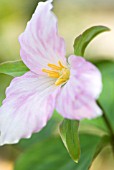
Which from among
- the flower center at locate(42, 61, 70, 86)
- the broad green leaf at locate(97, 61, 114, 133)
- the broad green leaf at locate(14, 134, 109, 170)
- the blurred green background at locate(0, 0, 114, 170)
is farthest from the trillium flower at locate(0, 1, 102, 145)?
the blurred green background at locate(0, 0, 114, 170)

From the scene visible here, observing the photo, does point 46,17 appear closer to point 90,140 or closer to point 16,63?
point 16,63

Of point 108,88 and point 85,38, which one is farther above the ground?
point 85,38

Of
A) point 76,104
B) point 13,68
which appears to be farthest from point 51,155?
point 76,104

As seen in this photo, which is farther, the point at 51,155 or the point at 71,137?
the point at 51,155

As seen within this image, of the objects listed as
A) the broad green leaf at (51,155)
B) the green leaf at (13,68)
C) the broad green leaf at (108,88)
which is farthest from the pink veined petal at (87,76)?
the broad green leaf at (108,88)

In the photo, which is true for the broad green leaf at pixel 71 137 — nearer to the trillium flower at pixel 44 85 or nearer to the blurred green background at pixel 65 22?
the trillium flower at pixel 44 85

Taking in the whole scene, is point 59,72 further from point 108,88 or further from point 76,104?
point 108,88

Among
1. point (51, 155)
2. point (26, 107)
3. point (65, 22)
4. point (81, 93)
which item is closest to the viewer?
point (81, 93)
